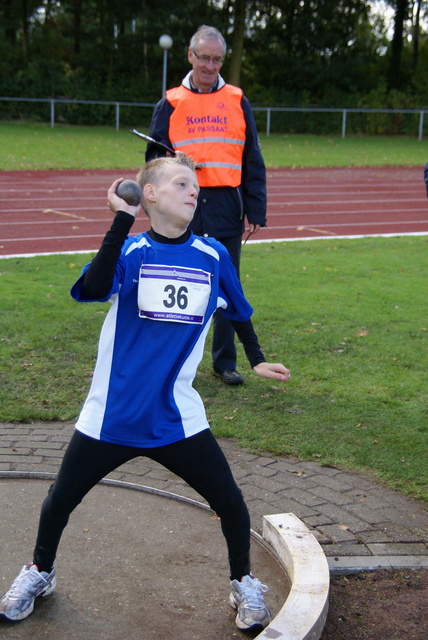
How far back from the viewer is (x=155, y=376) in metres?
2.87

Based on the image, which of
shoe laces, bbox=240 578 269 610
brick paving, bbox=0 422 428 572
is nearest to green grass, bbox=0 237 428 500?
brick paving, bbox=0 422 428 572

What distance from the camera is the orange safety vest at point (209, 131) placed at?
573cm

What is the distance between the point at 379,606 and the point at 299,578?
38 cm

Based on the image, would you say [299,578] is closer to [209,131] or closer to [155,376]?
[155,376]

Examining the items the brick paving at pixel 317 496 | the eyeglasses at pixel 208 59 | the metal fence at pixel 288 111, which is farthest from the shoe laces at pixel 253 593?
the metal fence at pixel 288 111

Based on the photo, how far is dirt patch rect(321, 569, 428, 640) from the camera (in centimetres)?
312

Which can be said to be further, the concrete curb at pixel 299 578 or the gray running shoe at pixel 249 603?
the gray running shoe at pixel 249 603

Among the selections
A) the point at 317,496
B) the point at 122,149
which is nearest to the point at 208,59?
the point at 317,496

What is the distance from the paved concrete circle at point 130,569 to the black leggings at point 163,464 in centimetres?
27

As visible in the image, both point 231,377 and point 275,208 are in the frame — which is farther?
point 275,208

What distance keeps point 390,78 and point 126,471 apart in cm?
4369

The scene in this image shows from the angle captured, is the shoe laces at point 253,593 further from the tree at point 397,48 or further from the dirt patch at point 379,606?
the tree at point 397,48

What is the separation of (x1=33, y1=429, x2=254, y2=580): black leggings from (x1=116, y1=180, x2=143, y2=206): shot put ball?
34.8 inches

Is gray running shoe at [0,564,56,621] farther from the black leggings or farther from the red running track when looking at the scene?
the red running track
